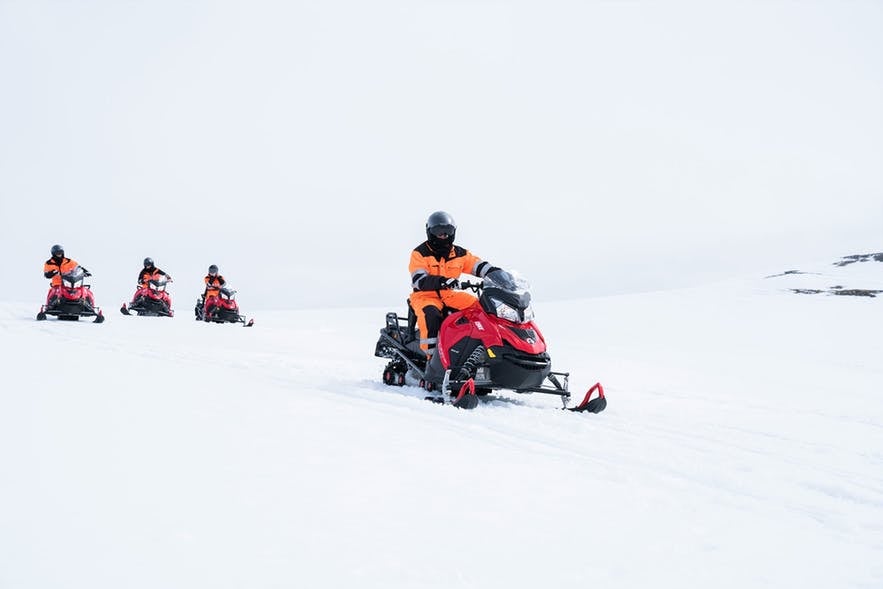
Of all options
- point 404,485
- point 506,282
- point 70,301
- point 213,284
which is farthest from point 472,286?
point 213,284

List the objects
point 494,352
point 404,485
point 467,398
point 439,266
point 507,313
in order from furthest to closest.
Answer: point 439,266 → point 507,313 → point 494,352 → point 467,398 → point 404,485

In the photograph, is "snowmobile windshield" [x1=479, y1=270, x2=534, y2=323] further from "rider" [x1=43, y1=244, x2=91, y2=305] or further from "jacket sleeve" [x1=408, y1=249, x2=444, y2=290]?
"rider" [x1=43, y1=244, x2=91, y2=305]

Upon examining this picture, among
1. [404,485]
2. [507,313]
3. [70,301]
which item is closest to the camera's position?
[404,485]

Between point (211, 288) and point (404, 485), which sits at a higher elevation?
point (211, 288)

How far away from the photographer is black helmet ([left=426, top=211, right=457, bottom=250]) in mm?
7250

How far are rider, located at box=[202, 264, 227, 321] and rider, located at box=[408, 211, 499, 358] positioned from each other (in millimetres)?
13148

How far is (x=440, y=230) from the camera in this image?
23.8 feet

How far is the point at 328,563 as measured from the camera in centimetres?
226

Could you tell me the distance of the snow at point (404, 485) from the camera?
2.28 m

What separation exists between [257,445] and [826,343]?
46.2 ft

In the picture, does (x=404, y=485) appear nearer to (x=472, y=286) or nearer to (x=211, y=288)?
(x=472, y=286)

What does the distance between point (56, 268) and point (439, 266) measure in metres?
12.1

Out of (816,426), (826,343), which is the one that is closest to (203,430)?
(816,426)

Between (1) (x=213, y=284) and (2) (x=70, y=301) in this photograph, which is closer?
(2) (x=70, y=301)
